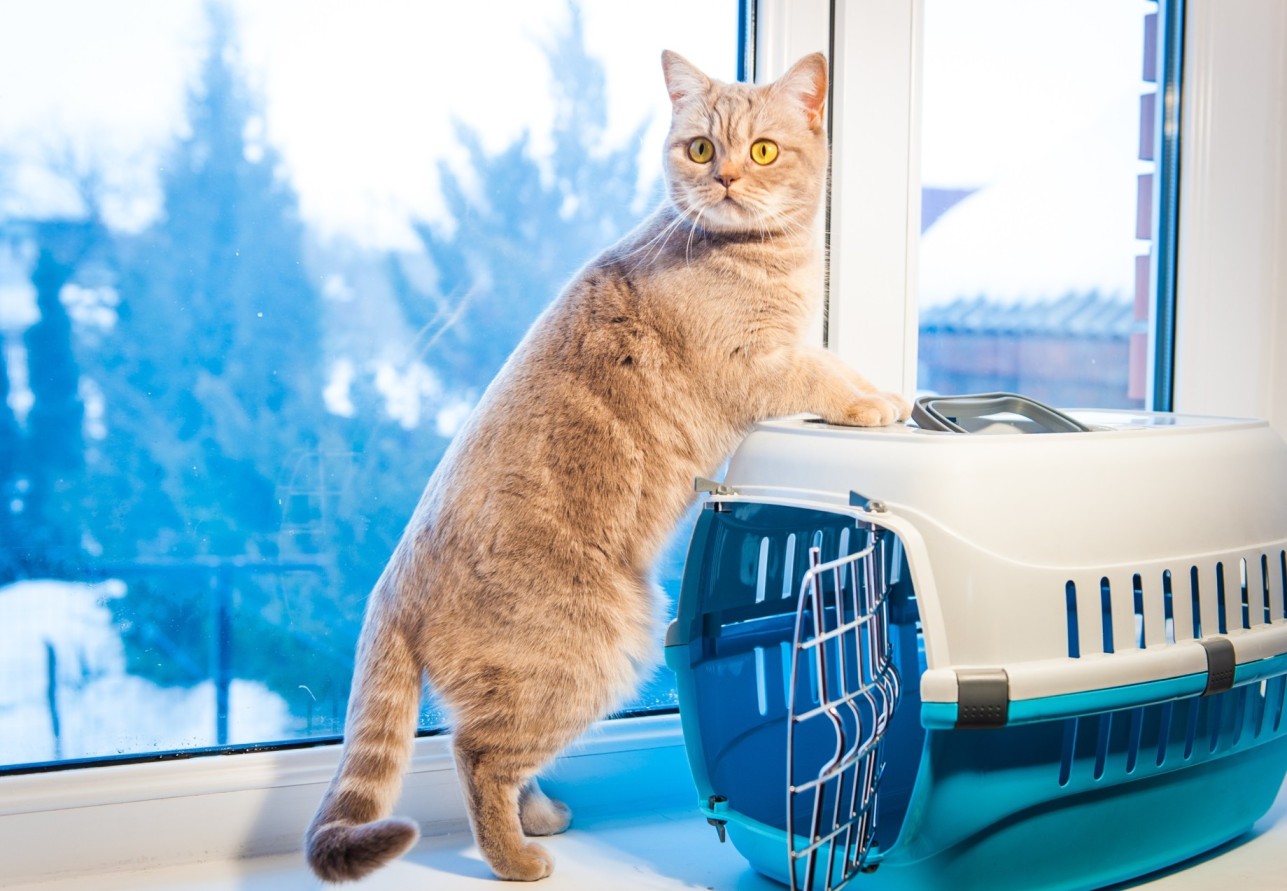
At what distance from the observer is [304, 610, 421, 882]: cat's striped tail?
3.42ft

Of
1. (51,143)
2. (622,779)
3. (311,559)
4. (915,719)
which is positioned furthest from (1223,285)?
(51,143)

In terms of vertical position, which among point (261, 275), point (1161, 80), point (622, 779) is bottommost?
point (622, 779)

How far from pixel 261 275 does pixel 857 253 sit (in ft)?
2.64

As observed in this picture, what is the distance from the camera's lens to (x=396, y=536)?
144 cm

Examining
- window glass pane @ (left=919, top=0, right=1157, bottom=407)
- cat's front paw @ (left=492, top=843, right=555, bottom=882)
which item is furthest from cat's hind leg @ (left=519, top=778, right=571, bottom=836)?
window glass pane @ (left=919, top=0, right=1157, bottom=407)

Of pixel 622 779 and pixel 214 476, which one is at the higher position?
pixel 214 476

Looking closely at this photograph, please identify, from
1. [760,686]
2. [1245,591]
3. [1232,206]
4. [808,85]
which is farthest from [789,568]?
[1232,206]

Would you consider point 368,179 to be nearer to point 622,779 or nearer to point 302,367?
point 302,367

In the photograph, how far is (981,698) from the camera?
895mm

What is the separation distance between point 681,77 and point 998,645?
79 centimetres

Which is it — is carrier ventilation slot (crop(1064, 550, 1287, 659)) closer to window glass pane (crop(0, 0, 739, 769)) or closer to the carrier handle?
the carrier handle

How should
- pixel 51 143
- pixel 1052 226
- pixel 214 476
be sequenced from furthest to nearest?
pixel 1052 226, pixel 214 476, pixel 51 143

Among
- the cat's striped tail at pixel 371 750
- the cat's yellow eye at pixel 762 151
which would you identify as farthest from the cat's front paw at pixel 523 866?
the cat's yellow eye at pixel 762 151

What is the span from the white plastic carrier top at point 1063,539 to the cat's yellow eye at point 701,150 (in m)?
0.39
